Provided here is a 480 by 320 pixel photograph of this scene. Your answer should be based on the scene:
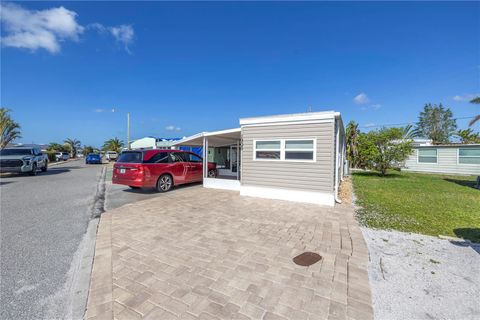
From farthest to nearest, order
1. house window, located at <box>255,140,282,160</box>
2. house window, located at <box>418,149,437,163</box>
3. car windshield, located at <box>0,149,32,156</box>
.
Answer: house window, located at <box>418,149,437,163</box> < car windshield, located at <box>0,149,32,156</box> < house window, located at <box>255,140,282,160</box>

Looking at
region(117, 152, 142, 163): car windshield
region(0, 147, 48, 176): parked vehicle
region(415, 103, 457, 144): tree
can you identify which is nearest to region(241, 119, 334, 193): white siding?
region(117, 152, 142, 163): car windshield

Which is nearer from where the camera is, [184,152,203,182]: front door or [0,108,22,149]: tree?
[184,152,203,182]: front door

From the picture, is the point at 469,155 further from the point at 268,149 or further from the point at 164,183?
the point at 164,183

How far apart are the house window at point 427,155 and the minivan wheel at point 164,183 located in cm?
2104

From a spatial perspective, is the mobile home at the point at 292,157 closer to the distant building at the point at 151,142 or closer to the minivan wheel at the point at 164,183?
the minivan wheel at the point at 164,183

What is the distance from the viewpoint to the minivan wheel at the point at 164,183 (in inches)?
347

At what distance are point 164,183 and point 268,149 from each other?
4.56 metres

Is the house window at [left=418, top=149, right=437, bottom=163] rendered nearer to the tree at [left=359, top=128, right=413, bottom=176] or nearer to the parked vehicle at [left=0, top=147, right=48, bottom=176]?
the tree at [left=359, top=128, right=413, bottom=176]

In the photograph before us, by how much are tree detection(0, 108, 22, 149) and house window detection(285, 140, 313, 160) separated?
90.1ft

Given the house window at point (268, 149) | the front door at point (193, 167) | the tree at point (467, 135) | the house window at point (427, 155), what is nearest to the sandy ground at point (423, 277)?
the house window at point (268, 149)

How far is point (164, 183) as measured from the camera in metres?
9.05

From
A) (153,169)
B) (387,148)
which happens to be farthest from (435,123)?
(153,169)

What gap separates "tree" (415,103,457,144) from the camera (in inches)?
1614

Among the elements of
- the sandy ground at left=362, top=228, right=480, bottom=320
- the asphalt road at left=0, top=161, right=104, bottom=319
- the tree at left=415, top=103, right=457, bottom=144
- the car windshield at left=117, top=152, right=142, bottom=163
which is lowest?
the asphalt road at left=0, top=161, right=104, bottom=319
